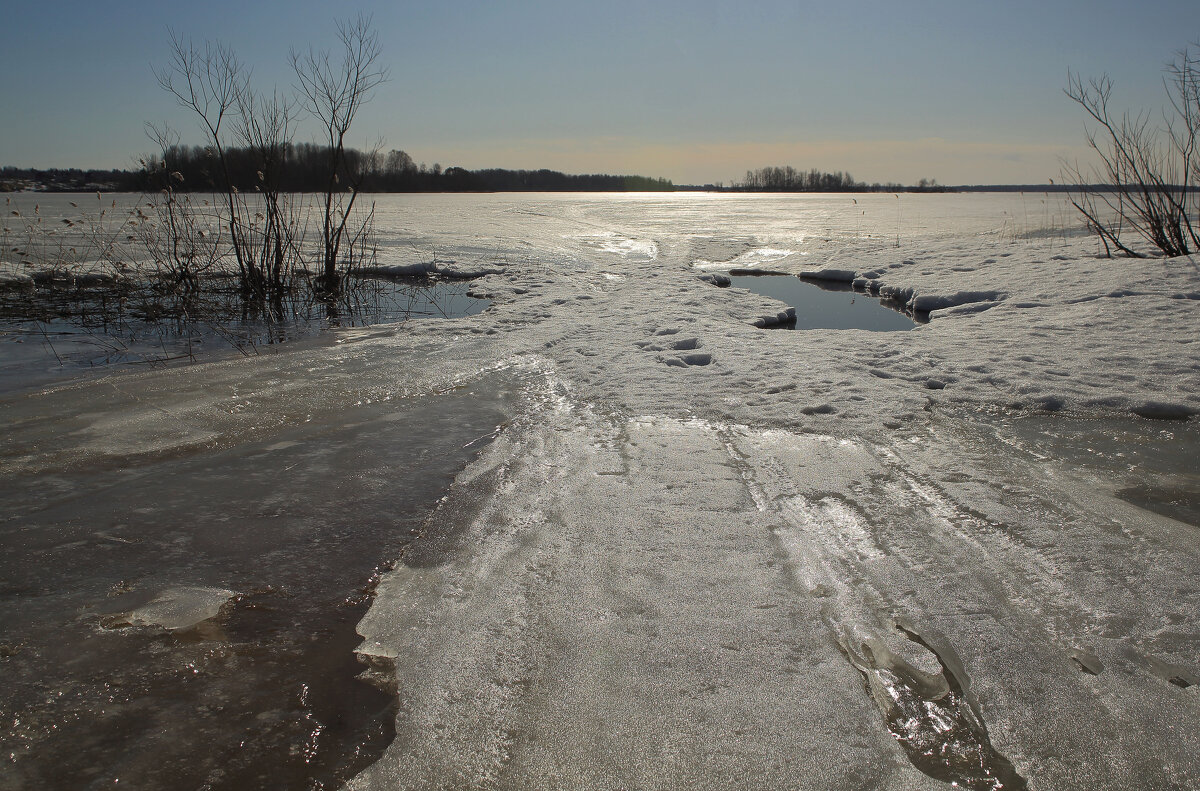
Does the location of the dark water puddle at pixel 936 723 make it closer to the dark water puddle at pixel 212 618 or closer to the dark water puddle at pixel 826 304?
the dark water puddle at pixel 212 618

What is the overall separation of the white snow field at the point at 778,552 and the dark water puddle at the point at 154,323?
2.52ft

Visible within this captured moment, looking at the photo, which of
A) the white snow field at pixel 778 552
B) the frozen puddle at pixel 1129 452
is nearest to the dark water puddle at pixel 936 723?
the white snow field at pixel 778 552

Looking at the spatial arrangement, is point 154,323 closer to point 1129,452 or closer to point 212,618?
point 212,618

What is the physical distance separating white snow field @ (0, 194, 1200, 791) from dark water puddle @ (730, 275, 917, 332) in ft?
4.46

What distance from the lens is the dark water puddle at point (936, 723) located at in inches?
52.8

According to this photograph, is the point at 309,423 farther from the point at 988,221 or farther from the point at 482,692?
the point at 988,221

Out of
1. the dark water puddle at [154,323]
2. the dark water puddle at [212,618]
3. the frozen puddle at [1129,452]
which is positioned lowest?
the dark water puddle at [212,618]

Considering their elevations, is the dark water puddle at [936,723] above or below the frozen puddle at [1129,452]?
below

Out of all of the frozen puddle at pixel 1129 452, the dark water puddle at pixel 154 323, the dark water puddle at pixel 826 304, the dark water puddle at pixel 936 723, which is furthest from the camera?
the dark water puddle at pixel 826 304

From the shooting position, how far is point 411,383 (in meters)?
4.37

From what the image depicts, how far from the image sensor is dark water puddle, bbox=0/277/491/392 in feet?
16.0

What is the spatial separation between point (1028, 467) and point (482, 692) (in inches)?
104

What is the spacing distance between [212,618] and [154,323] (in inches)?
227

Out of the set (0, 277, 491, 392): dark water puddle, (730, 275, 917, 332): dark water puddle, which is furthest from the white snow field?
(730, 275, 917, 332): dark water puddle
